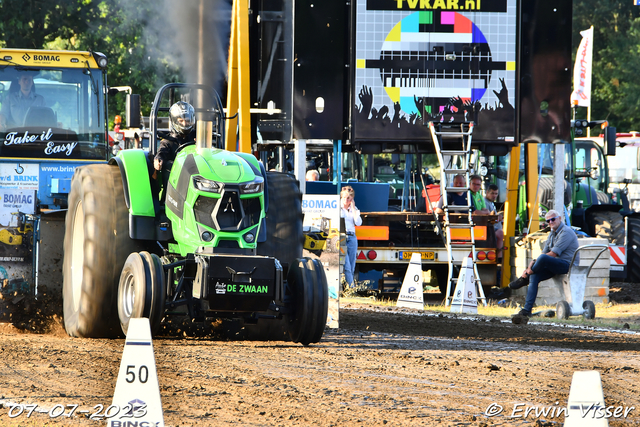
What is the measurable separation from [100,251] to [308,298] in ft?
6.02

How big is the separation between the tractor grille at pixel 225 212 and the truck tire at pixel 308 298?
577 mm

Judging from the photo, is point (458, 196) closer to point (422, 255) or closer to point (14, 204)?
point (422, 255)

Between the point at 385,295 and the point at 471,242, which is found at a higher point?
the point at 471,242

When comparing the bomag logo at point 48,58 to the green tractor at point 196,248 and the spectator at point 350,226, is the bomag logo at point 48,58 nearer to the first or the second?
the green tractor at point 196,248

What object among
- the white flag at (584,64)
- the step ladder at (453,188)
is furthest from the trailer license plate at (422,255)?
the white flag at (584,64)

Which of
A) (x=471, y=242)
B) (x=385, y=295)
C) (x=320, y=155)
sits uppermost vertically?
(x=320, y=155)

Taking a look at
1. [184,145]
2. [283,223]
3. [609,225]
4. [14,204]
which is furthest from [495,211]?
[184,145]

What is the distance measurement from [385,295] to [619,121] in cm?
2604

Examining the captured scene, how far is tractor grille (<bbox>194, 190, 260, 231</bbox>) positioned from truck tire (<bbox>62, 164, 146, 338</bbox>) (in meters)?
0.89

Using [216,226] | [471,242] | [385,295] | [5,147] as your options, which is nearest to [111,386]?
[216,226]

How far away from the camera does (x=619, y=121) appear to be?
39.0 metres

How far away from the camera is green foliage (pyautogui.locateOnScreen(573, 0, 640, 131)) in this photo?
37.1 metres

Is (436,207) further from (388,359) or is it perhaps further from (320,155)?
(388,359)

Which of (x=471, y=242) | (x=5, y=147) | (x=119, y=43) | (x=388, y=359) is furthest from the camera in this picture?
(x=119, y=43)
